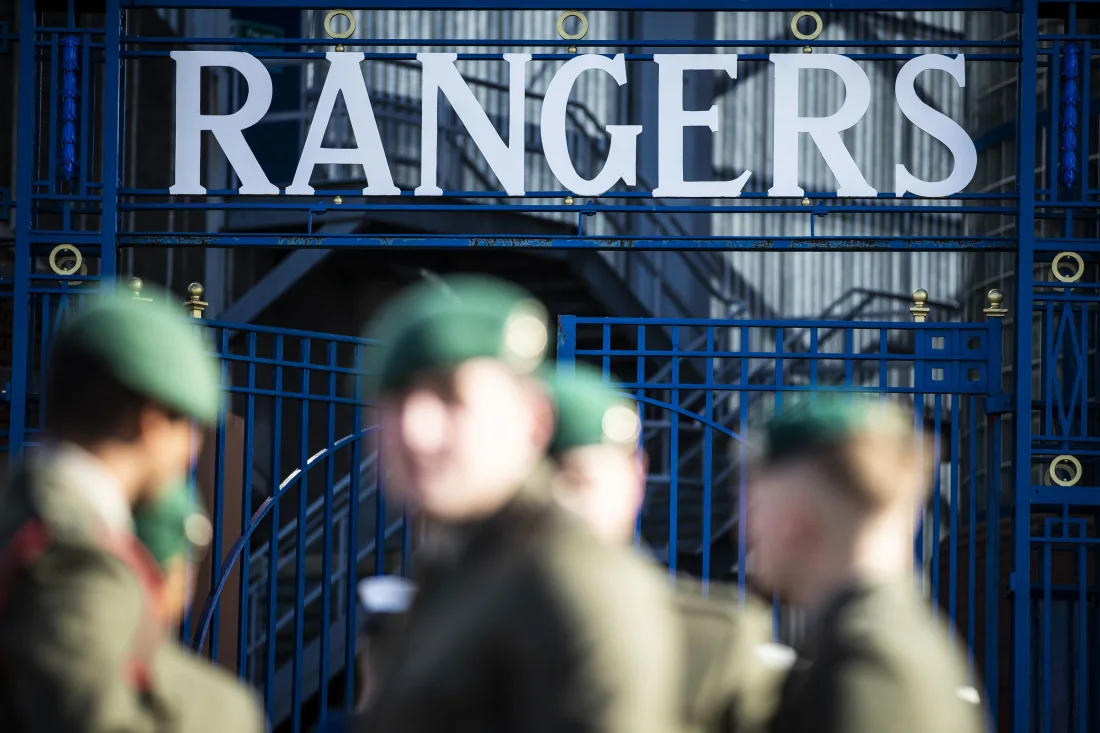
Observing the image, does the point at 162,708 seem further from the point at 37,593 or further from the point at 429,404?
the point at 429,404

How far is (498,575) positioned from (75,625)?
2.06 feet

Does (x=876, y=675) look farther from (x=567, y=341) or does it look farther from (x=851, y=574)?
(x=567, y=341)

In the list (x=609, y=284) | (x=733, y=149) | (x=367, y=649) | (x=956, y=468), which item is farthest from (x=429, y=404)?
(x=733, y=149)

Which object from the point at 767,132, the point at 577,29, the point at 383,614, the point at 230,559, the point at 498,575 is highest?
the point at 767,132

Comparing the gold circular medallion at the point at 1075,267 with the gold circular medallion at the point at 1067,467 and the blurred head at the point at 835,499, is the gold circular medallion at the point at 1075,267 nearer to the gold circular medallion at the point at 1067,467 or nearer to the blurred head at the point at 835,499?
the gold circular medallion at the point at 1067,467

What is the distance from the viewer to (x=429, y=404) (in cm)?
250

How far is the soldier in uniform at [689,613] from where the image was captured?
3.18m

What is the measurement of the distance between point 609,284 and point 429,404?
39.6ft

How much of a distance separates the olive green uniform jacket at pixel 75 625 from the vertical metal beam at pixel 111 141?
4.91 m

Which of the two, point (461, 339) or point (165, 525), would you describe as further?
point (165, 525)

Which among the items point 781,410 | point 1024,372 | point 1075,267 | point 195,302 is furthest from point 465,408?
point 1075,267

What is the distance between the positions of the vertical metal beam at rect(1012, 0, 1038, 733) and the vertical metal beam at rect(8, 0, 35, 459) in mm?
3972

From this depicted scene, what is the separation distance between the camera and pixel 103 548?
2576mm

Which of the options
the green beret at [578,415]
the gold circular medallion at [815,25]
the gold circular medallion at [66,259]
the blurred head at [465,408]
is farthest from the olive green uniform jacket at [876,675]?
the gold circular medallion at [66,259]
